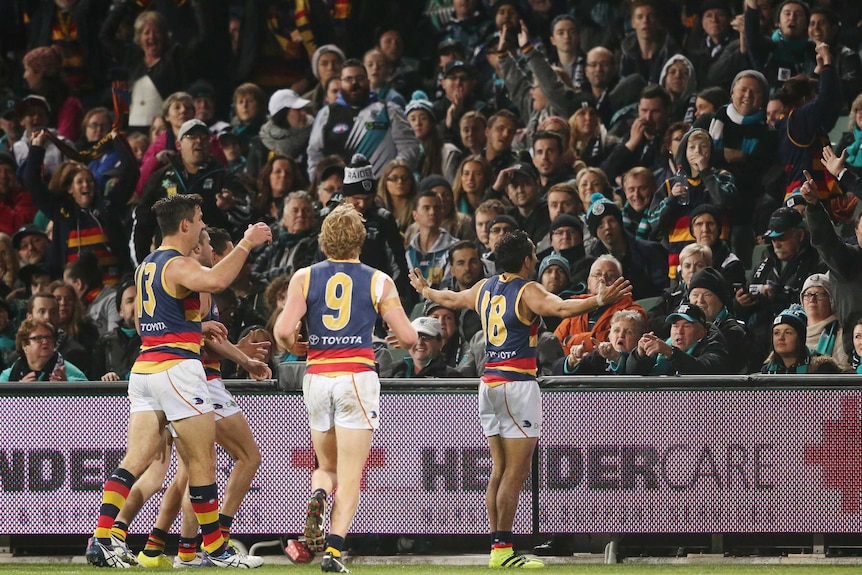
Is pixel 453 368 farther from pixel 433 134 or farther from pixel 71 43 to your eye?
pixel 71 43

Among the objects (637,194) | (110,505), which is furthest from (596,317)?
(110,505)

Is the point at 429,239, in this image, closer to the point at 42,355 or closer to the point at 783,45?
the point at 42,355

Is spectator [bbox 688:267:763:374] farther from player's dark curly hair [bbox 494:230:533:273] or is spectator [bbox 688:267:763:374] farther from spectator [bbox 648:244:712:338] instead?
player's dark curly hair [bbox 494:230:533:273]

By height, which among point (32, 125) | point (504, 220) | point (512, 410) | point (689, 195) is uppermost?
point (32, 125)

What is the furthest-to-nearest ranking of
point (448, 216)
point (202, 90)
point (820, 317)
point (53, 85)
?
point (53, 85) → point (202, 90) → point (448, 216) → point (820, 317)

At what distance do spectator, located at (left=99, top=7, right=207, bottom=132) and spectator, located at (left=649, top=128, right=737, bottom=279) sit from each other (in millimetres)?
5880

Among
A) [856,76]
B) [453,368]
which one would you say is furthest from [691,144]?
[453,368]

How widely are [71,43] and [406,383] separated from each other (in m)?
9.46

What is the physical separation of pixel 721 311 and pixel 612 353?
1.16 m

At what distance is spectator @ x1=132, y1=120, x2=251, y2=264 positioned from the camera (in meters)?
13.5

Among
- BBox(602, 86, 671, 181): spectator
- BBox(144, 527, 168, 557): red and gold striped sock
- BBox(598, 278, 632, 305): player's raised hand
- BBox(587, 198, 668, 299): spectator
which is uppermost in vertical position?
BBox(602, 86, 671, 181): spectator

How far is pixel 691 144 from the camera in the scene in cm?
1237

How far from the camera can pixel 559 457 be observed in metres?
9.62

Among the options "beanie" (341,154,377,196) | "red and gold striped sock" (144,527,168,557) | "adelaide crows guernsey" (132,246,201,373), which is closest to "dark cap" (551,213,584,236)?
"beanie" (341,154,377,196)
